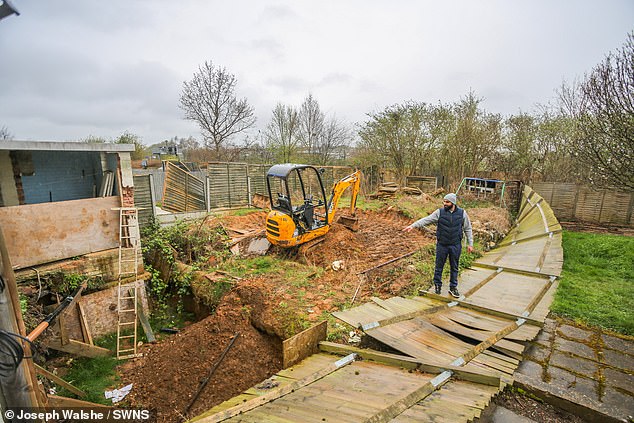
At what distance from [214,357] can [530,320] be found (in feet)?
17.4

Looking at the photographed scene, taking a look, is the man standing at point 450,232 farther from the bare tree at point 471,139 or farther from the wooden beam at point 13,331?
the bare tree at point 471,139

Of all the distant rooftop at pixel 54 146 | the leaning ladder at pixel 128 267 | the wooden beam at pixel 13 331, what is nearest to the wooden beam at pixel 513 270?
the wooden beam at pixel 13 331

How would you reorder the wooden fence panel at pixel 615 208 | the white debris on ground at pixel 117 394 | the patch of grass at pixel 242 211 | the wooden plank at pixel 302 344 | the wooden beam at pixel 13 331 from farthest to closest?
the patch of grass at pixel 242 211 → the wooden fence panel at pixel 615 208 → the white debris on ground at pixel 117 394 → the wooden plank at pixel 302 344 → the wooden beam at pixel 13 331

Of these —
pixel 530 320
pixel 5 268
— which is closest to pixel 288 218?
pixel 530 320

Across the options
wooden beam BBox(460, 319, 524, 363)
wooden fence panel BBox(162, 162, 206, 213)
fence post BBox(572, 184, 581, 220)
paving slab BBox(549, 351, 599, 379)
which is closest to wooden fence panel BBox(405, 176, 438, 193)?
fence post BBox(572, 184, 581, 220)

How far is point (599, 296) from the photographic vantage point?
5629 mm

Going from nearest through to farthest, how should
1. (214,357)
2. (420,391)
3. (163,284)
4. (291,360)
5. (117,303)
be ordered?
1. (420,391)
2. (291,360)
3. (214,357)
4. (117,303)
5. (163,284)

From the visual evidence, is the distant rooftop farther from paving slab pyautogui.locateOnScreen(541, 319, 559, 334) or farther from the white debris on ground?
paving slab pyautogui.locateOnScreen(541, 319, 559, 334)

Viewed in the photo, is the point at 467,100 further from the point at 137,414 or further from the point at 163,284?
the point at 137,414

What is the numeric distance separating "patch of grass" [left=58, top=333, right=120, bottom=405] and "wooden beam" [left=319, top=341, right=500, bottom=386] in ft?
13.6

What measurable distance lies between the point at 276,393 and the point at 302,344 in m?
0.97

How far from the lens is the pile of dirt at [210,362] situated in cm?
481

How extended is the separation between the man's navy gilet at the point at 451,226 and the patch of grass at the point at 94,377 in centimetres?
644

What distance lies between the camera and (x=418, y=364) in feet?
10.9
